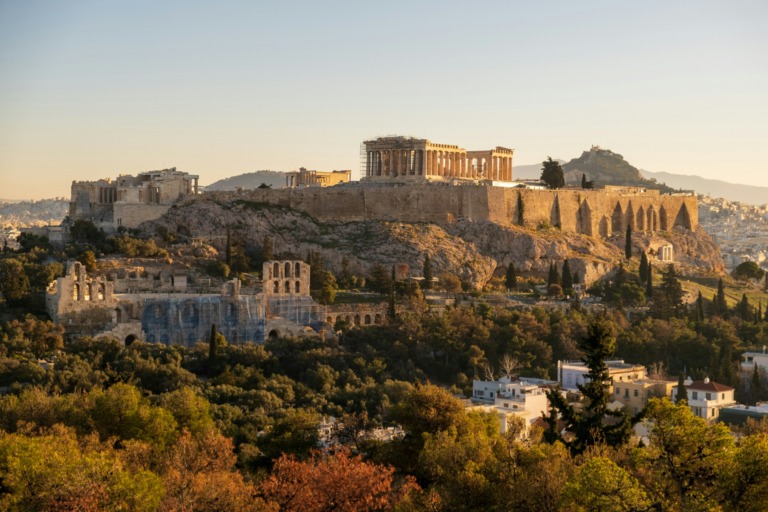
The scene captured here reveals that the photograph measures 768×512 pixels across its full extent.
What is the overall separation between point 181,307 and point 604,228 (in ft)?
97.4

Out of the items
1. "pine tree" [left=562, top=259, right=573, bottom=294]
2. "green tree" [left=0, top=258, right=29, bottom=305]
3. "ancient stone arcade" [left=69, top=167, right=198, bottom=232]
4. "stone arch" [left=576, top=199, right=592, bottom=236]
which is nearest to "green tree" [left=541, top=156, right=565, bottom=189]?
"stone arch" [left=576, top=199, right=592, bottom=236]

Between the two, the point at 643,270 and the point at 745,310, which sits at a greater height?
the point at 643,270

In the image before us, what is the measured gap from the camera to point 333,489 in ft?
83.1

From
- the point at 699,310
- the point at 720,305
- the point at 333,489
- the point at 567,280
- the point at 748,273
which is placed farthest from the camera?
the point at 748,273

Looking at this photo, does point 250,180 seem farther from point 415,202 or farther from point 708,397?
point 708,397

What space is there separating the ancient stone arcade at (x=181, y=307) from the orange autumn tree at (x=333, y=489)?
2232cm

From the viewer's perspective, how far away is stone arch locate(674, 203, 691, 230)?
79312mm

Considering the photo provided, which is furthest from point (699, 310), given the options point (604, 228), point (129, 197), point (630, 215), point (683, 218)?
point (683, 218)

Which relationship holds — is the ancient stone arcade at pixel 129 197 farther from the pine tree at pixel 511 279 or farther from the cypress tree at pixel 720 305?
the cypress tree at pixel 720 305

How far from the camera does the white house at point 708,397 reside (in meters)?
42.7

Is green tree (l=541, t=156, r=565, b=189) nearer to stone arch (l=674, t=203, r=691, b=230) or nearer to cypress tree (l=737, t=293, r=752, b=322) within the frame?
stone arch (l=674, t=203, r=691, b=230)

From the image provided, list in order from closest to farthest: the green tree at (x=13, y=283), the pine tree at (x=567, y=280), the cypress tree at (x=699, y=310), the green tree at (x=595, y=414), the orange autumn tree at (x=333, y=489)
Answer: the orange autumn tree at (x=333, y=489)
the green tree at (x=595, y=414)
the green tree at (x=13, y=283)
the cypress tree at (x=699, y=310)
the pine tree at (x=567, y=280)

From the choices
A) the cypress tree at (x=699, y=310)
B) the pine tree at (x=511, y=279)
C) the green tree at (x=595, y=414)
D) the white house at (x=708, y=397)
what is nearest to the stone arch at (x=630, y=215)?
the pine tree at (x=511, y=279)

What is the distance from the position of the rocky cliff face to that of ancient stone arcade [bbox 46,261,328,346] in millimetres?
6647
